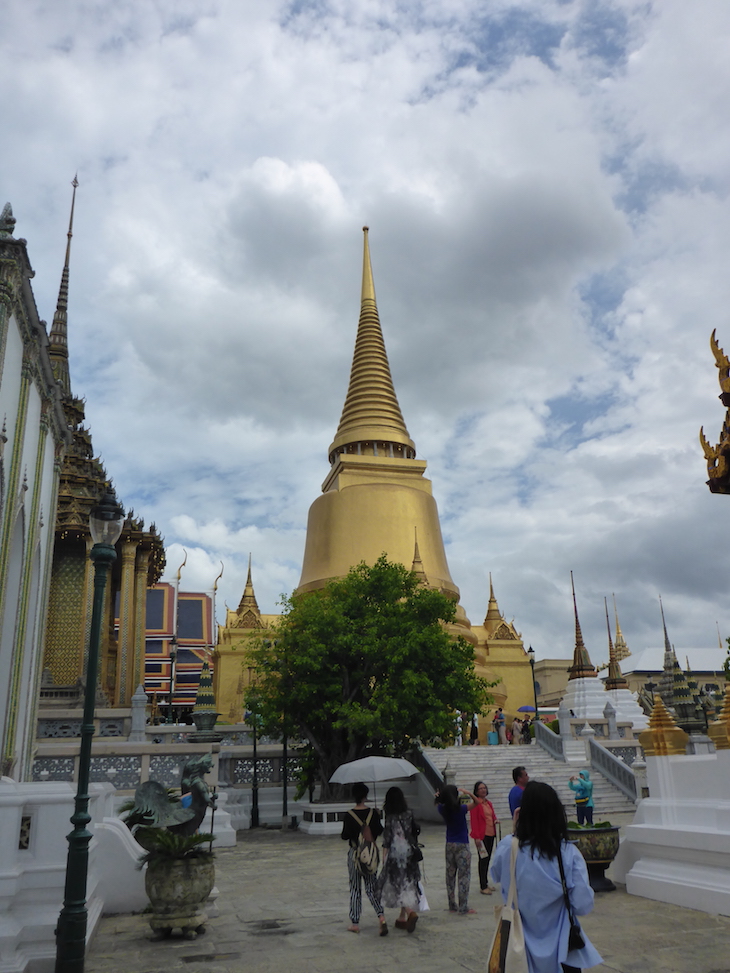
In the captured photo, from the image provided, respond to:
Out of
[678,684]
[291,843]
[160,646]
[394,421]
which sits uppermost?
[394,421]

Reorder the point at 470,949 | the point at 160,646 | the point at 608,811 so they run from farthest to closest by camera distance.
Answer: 1. the point at 160,646
2. the point at 608,811
3. the point at 470,949

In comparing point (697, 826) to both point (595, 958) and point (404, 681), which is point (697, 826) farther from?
point (404, 681)

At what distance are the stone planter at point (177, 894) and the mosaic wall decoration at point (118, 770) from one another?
31.6 feet

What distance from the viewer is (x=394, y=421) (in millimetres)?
41062

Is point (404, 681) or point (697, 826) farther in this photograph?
point (404, 681)

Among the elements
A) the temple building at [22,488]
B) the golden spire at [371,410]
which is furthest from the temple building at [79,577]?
the golden spire at [371,410]

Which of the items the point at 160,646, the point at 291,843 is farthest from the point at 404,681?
the point at 160,646

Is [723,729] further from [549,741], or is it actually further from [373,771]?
[549,741]

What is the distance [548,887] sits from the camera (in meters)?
3.99

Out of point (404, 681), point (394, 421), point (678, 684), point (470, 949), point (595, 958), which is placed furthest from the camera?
point (394, 421)

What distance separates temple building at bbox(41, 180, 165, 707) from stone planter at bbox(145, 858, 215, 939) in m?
16.4

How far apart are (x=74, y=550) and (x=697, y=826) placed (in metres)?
21.2

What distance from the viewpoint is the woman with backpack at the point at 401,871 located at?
772 centimetres

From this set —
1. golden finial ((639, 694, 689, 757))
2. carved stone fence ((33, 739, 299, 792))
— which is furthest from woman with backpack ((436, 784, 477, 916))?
carved stone fence ((33, 739, 299, 792))
